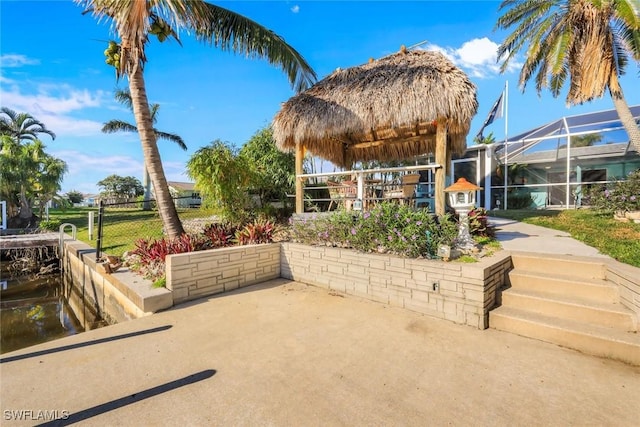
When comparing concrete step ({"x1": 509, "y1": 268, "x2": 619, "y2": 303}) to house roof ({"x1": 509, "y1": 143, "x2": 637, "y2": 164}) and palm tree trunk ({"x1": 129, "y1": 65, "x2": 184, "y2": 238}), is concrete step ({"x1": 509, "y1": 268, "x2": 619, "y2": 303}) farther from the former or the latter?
house roof ({"x1": 509, "y1": 143, "x2": 637, "y2": 164})

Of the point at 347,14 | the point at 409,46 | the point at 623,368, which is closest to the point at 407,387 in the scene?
the point at 623,368

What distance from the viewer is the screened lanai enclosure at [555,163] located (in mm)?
12430

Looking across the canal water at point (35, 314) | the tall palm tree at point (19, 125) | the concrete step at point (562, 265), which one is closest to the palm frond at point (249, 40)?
the canal water at point (35, 314)

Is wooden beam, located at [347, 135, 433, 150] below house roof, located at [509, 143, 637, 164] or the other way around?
below

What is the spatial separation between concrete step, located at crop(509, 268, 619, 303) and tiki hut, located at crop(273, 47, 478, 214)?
5.56 feet

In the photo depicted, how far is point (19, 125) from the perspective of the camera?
20125mm

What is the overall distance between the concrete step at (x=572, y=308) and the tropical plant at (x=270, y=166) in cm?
660

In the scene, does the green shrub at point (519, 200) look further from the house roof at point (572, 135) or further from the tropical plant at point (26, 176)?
the tropical plant at point (26, 176)

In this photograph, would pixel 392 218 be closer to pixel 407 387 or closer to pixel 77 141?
pixel 407 387

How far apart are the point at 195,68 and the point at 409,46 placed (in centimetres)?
639

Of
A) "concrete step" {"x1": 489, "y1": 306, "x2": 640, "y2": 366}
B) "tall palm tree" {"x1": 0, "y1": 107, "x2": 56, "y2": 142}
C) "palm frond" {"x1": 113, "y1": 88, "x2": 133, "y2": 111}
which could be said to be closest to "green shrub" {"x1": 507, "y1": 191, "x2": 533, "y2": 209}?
"concrete step" {"x1": 489, "y1": 306, "x2": 640, "y2": 366}

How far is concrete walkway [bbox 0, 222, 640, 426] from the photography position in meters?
2.04

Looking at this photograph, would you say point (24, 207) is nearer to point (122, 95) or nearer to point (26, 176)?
point (26, 176)

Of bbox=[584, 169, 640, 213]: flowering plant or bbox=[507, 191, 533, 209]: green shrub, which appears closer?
bbox=[584, 169, 640, 213]: flowering plant
